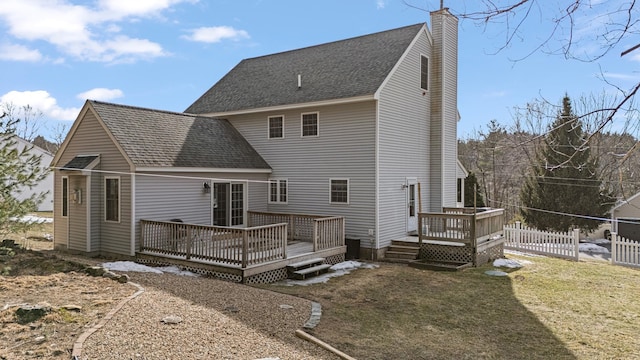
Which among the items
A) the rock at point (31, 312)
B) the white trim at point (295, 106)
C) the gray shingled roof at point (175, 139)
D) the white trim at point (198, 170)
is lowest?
the rock at point (31, 312)

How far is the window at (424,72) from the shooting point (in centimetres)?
1616

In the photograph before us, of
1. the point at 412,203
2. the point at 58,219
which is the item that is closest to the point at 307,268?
the point at 412,203

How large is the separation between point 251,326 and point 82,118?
10.3m

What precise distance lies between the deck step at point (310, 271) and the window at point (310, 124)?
5.18 metres

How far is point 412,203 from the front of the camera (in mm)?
15914

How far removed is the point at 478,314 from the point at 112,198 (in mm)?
10592

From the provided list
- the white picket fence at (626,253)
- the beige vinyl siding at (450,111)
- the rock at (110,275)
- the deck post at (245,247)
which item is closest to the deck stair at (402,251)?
the beige vinyl siding at (450,111)

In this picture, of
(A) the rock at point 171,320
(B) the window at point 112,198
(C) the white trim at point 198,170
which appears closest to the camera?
(A) the rock at point 171,320

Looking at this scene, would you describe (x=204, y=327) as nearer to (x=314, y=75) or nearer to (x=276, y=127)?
(x=276, y=127)

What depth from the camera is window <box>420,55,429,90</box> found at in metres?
16.2

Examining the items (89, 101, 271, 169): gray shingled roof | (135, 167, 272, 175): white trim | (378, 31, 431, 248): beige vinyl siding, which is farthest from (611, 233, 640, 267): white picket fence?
(89, 101, 271, 169): gray shingled roof

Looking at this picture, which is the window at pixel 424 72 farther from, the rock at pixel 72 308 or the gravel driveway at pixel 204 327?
the rock at pixel 72 308

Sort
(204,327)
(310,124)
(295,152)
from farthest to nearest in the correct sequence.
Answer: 1. (295,152)
2. (310,124)
3. (204,327)

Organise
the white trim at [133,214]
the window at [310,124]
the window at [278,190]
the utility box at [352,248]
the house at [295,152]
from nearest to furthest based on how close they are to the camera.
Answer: the white trim at [133,214] → the house at [295,152] → the utility box at [352,248] → the window at [310,124] → the window at [278,190]
